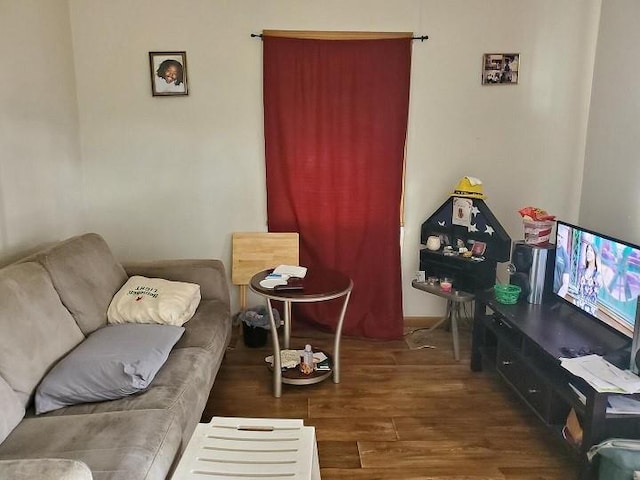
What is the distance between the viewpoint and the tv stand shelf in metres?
2.04

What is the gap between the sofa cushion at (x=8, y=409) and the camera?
1.70 meters

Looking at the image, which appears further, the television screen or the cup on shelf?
the cup on shelf

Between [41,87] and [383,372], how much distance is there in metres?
2.55

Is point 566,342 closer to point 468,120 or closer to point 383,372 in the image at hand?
point 383,372

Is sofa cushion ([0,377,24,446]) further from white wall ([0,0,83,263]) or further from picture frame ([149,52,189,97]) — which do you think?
picture frame ([149,52,189,97])

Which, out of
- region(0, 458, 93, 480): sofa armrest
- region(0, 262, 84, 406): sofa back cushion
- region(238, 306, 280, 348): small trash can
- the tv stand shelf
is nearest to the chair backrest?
region(238, 306, 280, 348): small trash can

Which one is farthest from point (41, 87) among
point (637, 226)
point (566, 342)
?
point (637, 226)

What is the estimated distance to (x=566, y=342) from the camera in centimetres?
244

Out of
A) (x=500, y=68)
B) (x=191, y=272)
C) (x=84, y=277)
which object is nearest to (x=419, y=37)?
(x=500, y=68)

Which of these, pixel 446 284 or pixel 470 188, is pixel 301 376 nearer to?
pixel 446 284

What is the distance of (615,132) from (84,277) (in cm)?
305

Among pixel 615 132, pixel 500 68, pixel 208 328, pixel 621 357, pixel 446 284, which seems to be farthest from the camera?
pixel 500 68

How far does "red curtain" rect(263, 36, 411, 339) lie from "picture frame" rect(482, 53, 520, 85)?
53 cm

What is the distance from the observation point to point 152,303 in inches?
99.3
